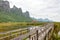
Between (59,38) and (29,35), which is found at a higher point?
(29,35)

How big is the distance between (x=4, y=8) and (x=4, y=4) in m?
1.76

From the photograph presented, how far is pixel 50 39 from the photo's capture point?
31.7ft

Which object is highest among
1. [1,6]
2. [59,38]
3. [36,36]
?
[1,6]

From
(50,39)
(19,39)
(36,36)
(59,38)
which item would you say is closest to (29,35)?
(19,39)

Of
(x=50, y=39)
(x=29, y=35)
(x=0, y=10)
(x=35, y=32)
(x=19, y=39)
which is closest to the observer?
(x=19, y=39)

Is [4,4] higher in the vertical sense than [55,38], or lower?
higher

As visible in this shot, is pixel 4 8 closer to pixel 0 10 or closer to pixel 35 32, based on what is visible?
pixel 0 10

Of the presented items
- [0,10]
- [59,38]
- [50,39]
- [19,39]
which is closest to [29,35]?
[19,39]

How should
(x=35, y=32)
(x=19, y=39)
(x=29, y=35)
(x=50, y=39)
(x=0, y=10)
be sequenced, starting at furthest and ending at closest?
(x=0, y=10)
(x=50, y=39)
(x=35, y=32)
(x=29, y=35)
(x=19, y=39)

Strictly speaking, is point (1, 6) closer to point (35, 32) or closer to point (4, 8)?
point (4, 8)

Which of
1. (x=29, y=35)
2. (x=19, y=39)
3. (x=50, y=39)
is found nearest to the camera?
(x=19, y=39)

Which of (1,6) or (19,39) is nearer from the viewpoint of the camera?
(19,39)

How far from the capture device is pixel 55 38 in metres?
9.88

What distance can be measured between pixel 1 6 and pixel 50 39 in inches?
2634
